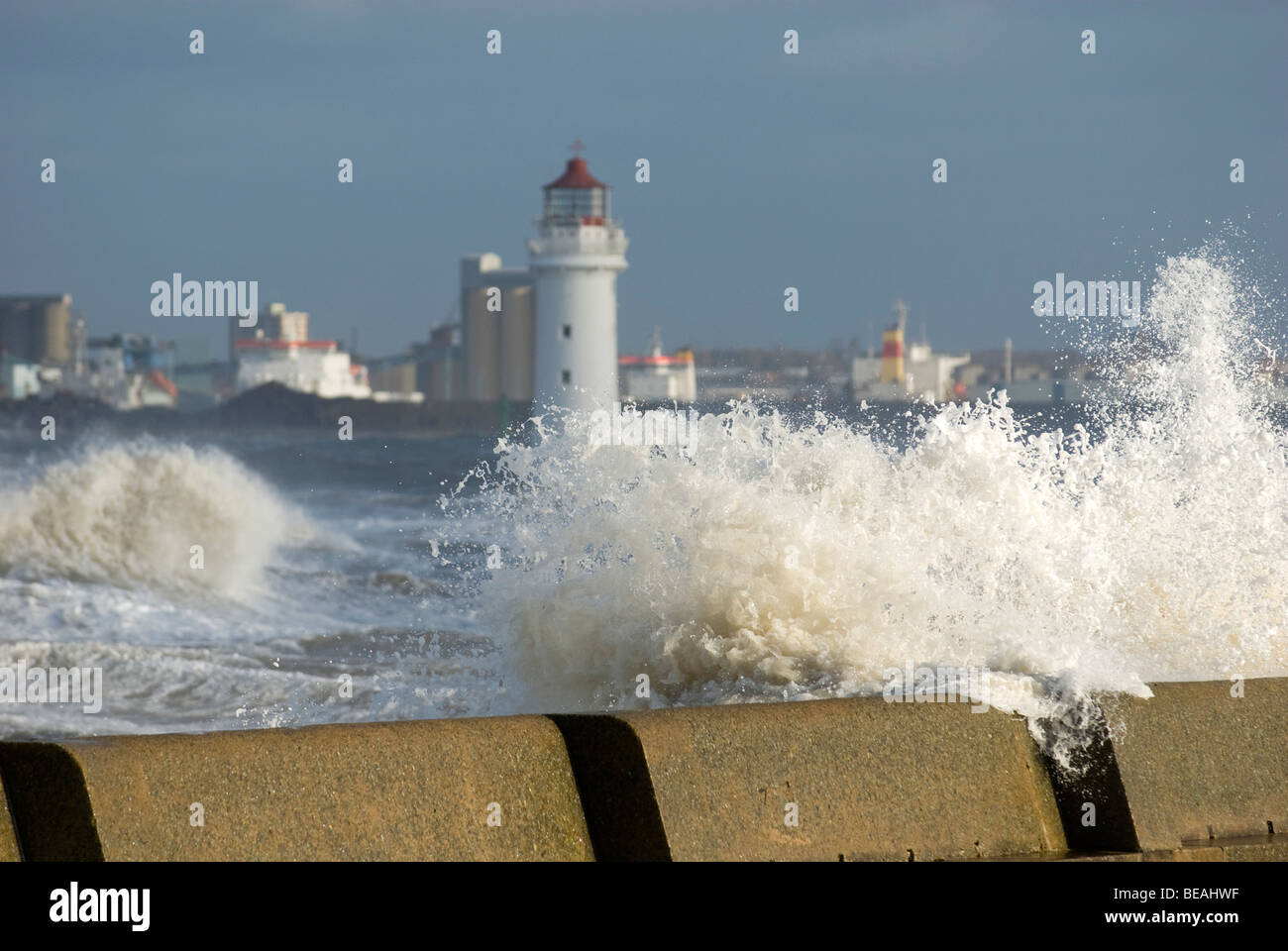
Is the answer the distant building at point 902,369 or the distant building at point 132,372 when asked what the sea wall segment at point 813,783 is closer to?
the distant building at point 902,369

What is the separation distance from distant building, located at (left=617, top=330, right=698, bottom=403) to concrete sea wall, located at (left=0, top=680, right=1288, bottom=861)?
59.0 meters

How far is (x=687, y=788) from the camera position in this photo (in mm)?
3123

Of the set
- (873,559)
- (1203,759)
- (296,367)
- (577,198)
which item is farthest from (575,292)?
(296,367)

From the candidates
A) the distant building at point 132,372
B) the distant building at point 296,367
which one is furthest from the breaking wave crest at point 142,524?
the distant building at point 132,372

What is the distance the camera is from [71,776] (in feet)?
8.89

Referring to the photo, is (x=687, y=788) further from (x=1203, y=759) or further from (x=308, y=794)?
(x=1203, y=759)

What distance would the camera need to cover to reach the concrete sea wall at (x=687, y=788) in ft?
9.10

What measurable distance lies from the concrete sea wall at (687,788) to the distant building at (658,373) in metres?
59.0

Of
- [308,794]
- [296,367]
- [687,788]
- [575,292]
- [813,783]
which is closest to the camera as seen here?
[308,794]

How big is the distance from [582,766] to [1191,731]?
1.50 meters

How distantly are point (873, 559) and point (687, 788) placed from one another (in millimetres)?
1907

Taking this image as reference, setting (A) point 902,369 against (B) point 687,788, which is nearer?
(B) point 687,788

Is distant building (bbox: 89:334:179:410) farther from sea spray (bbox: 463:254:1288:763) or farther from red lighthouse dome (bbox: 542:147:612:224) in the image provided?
sea spray (bbox: 463:254:1288:763)

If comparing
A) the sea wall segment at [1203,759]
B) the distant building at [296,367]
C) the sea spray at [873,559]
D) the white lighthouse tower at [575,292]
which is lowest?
the sea wall segment at [1203,759]
